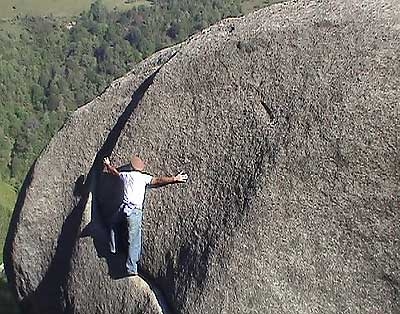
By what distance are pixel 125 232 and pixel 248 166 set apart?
1.81m

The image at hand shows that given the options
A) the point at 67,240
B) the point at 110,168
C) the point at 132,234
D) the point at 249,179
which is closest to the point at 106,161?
the point at 110,168

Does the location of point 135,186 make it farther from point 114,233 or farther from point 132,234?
point 114,233

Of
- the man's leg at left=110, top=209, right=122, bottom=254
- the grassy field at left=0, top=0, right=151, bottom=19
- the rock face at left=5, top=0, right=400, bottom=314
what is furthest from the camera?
the grassy field at left=0, top=0, right=151, bottom=19

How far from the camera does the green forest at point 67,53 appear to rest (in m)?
72.7

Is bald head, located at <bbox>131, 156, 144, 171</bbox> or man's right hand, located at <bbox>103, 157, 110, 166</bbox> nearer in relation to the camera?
bald head, located at <bbox>131, 156, 144, 171</bbox>

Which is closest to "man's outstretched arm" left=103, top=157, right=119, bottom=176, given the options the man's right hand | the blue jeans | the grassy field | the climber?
the man's right hand

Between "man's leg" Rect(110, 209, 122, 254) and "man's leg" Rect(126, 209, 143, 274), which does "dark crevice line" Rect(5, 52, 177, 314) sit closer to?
"man's leg" Rect(110, 209, 122, 254)

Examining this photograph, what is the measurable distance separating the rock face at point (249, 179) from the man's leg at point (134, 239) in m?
0.11

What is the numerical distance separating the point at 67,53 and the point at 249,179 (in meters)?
101

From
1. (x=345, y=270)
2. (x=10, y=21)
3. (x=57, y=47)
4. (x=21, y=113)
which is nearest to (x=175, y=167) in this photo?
(x=345, y=270)

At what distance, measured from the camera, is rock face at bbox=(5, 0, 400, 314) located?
8.46 m

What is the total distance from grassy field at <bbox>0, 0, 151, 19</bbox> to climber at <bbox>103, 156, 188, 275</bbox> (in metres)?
134

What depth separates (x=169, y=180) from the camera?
9.31 metres

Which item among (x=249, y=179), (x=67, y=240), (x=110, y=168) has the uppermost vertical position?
(x=110, y=168)
